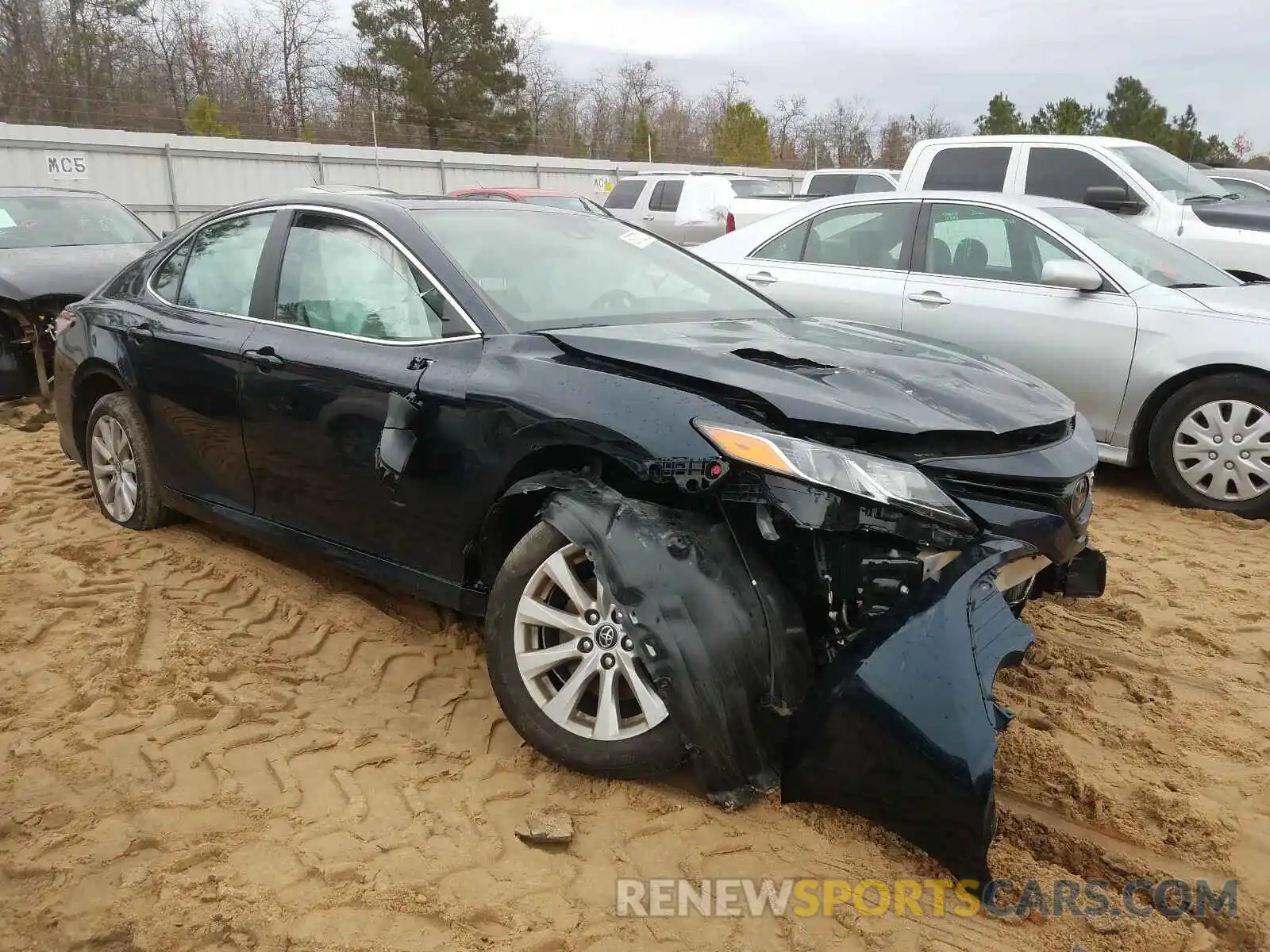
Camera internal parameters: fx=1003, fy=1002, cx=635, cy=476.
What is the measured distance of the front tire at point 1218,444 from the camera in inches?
197

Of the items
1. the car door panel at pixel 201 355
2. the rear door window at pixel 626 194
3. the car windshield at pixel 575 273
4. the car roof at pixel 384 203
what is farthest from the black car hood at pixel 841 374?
the rear door window at pixel 626 194

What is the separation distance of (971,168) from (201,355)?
24.1 feet

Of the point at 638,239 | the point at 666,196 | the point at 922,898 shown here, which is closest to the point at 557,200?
the point at 666,196

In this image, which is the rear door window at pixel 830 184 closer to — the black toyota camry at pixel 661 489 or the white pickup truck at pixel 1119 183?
the white pickup truck at pixel 1119 183

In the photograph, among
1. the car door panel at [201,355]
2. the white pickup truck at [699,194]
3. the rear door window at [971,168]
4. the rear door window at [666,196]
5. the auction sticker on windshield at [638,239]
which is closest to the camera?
the car door panel at [201,355]

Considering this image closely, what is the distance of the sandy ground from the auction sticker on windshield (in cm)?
169

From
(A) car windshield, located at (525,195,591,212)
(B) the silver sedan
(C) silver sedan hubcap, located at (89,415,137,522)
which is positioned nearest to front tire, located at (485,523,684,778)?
(C) silver sedan hubcap, located at (89,415,137,522)

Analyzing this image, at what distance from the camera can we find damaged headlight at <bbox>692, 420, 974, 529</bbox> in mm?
2473

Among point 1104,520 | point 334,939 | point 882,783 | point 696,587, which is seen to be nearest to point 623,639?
point 696,587

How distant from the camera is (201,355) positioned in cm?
397

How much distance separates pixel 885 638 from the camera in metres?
2.39

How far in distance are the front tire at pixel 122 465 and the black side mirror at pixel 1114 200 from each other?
23.5ft

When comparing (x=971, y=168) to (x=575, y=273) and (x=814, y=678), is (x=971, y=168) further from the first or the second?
(x=814, y=678)

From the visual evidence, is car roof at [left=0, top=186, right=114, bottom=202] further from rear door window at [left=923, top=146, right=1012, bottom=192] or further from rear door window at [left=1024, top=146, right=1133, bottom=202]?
rear door window at [left=1024, top=146, right=1133, bottom=202]
